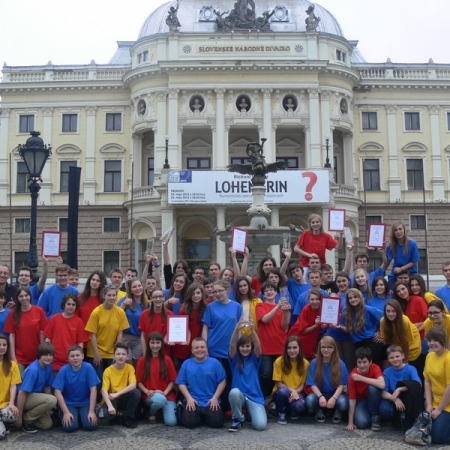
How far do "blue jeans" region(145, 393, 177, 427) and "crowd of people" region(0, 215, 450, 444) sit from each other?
2cm

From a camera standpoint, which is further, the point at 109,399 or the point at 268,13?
the point at 268,13

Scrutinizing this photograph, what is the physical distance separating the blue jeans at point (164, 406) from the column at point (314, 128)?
2862cm

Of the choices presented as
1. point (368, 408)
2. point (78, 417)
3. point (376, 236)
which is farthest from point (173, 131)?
point (368, 408)

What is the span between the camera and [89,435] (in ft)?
27.4

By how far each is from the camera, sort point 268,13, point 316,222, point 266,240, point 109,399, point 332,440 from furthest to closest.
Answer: point 268,13 → point 266,240 → point 316,222 → point 109,399 → point 332,440

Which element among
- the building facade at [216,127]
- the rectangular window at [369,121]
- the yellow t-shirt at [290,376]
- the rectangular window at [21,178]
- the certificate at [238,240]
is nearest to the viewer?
the yellow t-shirt at [290,376]

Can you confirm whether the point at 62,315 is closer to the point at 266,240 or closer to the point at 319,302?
→ the point at 319,302

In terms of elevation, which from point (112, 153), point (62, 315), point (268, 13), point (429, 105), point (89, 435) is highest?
point (268, 13)

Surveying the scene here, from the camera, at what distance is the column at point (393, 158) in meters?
39.0

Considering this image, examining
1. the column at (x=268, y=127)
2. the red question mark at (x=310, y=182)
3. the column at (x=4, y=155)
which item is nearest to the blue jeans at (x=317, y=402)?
the red question mark at (x=310, y=182)

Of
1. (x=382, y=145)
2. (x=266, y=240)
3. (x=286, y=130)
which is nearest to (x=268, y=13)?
(x=286, y=130)

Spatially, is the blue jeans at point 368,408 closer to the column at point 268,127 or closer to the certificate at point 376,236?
the certificate at point 376,236

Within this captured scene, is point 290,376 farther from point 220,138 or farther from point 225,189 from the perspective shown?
point 220,138

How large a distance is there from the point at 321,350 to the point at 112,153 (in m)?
32.7
